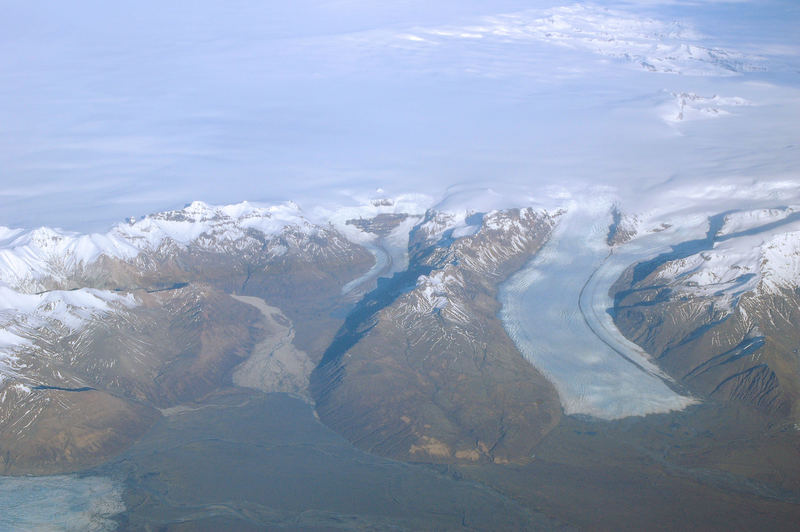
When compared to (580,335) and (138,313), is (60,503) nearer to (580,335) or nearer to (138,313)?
(138,313)

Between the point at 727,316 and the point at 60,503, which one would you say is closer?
the point at 60,503

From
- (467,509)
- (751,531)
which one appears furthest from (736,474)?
(467,509)

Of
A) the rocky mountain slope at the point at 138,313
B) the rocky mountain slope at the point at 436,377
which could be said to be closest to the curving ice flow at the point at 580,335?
the rocky mountain slope at the point at 436,377

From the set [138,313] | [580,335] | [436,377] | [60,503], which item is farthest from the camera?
[138,313]

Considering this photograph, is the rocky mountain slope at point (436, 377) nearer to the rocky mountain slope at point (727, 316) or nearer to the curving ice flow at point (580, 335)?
the curving ice flow at point (580, 335)

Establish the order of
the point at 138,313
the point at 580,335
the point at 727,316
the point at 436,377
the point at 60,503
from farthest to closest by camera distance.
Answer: the point at 138,313, the point at 580,335, the point at 727,316, the point at 436,377, the point at 60,503

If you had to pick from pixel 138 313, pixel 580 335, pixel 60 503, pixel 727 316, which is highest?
pixel 138 313

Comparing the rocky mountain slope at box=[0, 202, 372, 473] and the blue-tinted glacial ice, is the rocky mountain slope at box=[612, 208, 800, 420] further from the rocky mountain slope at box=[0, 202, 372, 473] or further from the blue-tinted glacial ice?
the blue-tinted glacial ice

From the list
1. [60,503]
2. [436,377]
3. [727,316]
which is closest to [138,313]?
[60,503]
